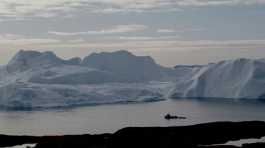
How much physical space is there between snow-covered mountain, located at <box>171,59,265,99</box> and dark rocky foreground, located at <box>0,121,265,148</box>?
4378 centimetres

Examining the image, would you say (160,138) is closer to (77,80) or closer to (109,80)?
(77,80)

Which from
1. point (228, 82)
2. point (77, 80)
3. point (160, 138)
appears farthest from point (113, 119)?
point (77, 80)

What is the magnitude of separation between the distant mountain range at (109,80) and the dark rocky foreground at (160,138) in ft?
154

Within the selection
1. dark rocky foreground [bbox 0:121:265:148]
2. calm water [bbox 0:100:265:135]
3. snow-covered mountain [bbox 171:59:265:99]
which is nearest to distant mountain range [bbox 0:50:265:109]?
snow-covered mountain [bbox 171:59:265:99]

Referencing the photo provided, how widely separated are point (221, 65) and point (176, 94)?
11542 mm

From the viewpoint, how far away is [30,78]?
115m

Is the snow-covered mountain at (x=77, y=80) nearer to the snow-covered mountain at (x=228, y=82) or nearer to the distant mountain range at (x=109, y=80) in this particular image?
the distant mountain range at (x=109, y=80)

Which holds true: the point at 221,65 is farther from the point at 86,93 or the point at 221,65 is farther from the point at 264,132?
the point at 264,132

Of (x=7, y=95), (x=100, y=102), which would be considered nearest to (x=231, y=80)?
(x=100, y=102)

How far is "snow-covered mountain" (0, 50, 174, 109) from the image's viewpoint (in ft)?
313

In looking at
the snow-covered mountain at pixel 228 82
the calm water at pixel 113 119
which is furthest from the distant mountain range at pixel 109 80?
the calm water at pixel 113 119

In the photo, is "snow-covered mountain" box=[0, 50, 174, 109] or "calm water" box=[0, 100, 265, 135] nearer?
"calm water" box=[0, 100, 265, 135]

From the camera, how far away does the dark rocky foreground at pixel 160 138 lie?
108 feet

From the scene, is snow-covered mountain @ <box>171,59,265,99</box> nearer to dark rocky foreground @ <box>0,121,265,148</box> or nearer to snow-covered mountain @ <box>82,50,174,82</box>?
snow-covered mountain @ <box>82,50,174,82</box>
